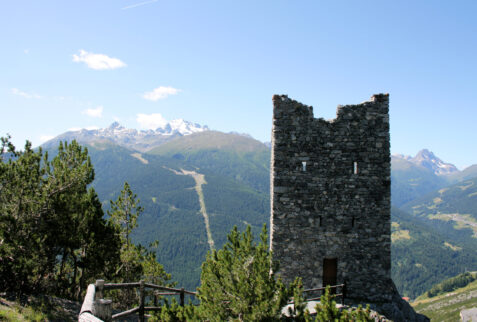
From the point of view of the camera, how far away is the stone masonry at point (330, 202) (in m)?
12.7

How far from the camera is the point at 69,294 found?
19422 millimetres

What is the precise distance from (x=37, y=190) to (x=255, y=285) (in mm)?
12708

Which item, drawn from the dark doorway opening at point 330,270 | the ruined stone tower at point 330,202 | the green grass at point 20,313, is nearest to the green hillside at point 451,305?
the ruined stone tower at point 330,202

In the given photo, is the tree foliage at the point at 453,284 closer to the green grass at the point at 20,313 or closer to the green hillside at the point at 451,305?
the green hillside at the point at 451,305

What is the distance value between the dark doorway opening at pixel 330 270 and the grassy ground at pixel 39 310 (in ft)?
34.8

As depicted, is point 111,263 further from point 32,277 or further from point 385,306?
point 385,306

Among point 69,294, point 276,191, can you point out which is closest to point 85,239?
point 69,294

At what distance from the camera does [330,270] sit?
1288 cm

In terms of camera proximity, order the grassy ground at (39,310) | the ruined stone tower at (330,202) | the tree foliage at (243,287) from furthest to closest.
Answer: the ruined stone tower at (330,202), the grassy ground at (39,310), the tree foliage at (243,287)

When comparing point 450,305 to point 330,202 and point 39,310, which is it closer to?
point 330,202

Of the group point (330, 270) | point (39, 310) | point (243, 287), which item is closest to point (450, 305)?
point (330, 270)

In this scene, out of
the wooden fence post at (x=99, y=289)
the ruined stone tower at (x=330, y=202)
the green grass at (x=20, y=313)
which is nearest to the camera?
the wooden fence post at (x=99, y=289)

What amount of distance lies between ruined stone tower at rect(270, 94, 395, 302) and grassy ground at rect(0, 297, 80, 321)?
935 cm

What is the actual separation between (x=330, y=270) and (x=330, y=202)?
2.73m
